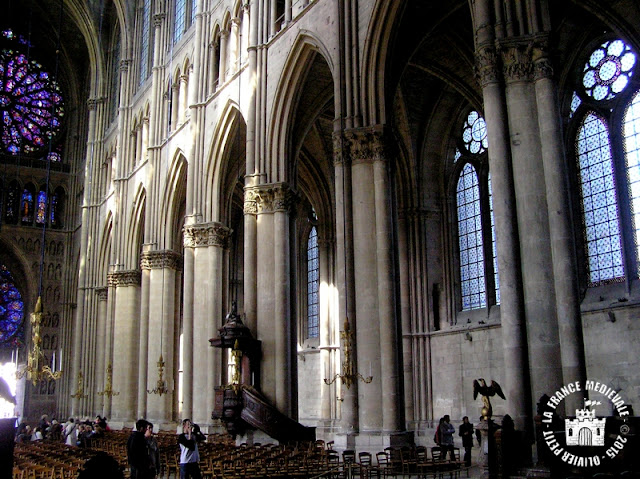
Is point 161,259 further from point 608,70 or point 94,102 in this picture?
point 608,70

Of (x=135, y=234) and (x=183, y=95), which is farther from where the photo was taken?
(x=135, y=234)

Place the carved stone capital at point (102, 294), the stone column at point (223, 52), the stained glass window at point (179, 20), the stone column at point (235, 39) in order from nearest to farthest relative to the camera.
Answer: the stone column at point (235, 39)
the stone column at point (223, 52)
the stained glass window at point (179, 20)
the carved stone capital at point (102, 294)

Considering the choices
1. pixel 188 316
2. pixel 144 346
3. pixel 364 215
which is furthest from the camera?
pixel 144 346

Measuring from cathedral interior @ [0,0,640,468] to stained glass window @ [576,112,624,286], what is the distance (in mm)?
60

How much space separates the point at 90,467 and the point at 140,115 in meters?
36.3

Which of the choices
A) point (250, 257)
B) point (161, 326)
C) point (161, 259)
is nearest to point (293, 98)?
point (250, 257)

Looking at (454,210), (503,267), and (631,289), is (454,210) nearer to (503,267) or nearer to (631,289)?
(631,289)

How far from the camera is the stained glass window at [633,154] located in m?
19.1

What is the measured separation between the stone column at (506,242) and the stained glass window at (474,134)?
39.0 feet

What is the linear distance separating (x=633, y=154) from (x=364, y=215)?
7.87m

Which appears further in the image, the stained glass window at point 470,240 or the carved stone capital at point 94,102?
the carved stone capital at point 94,102

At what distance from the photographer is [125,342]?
119 ft

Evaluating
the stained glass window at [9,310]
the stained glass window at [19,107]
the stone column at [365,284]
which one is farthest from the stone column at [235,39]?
the stained glass window at [9,310]

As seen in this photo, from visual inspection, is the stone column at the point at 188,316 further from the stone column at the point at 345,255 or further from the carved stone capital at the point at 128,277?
the stone column at the point at 345,255
